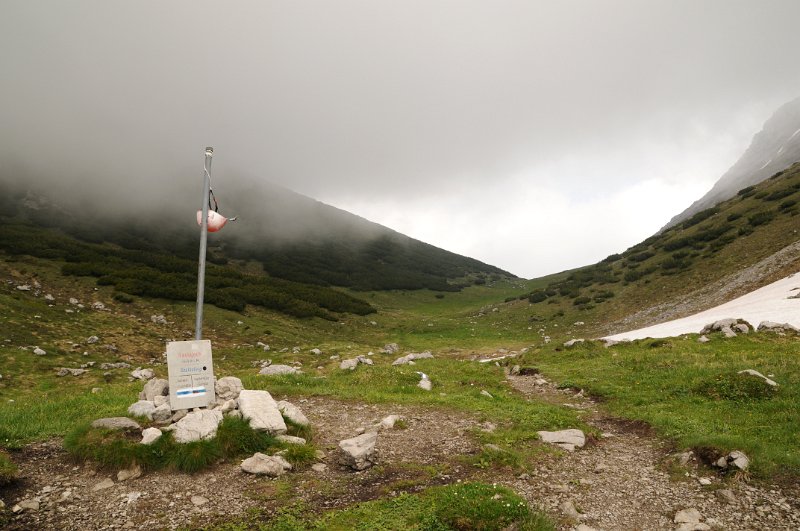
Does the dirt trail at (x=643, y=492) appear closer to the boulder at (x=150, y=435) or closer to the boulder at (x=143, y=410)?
the boulder at (x=150, y=435)

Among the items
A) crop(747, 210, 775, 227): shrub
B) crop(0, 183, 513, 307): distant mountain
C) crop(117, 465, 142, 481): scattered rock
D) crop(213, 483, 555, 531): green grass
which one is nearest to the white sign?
crop(117, 465, 142, 481): scattered rock

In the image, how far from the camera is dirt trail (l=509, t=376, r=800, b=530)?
Answer: 6.84 metres

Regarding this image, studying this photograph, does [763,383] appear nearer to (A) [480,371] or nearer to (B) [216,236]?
(A) [480,371]

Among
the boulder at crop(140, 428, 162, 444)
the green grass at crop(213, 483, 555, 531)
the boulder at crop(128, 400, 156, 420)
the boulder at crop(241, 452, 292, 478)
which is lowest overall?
the green grass at crop(213, 483, 555, 531)

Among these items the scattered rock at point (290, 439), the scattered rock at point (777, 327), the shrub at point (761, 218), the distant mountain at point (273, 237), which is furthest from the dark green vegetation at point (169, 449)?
the shrub at point (761, 218)

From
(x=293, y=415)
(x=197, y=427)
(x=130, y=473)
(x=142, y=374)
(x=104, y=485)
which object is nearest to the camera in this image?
(x=104, y=485)

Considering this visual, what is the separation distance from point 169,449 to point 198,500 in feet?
6.30

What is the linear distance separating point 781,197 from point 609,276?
22.4 m

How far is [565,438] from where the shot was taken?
35.0 ft

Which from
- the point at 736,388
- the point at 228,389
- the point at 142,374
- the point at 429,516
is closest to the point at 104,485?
the point at 228,389

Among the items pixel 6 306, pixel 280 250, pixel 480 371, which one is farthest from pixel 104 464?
pixel 280 250

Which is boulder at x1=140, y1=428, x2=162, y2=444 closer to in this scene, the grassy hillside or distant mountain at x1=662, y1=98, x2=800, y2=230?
the grassy hillside

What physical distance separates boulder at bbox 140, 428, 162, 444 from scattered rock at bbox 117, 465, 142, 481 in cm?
58

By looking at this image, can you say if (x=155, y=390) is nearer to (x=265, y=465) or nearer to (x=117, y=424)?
(x=117, y=424)
